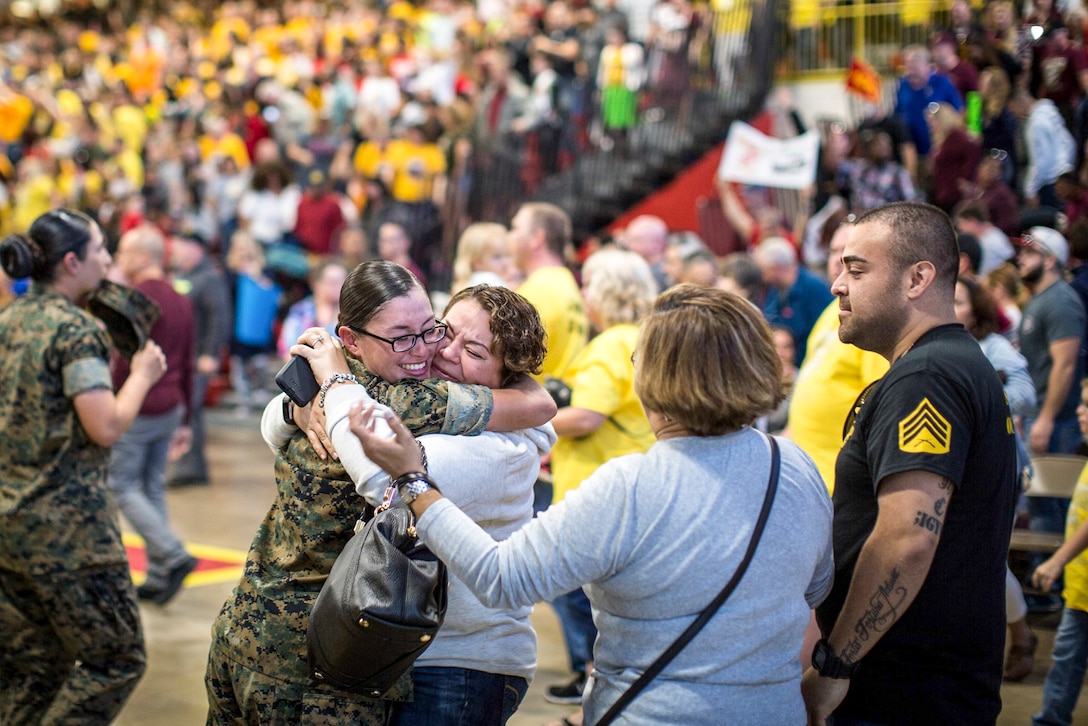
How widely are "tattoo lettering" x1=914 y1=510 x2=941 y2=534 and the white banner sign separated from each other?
785 centimetres

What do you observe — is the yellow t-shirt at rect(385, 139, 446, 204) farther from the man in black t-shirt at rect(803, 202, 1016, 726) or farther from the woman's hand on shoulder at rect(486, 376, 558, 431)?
the man in black t-shirt at rect(803, 202, 1016, 726)

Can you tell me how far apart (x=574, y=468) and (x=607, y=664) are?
2.54 m

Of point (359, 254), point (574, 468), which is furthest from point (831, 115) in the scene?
point (574, 468)

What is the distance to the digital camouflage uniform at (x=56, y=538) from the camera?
3.81 meters

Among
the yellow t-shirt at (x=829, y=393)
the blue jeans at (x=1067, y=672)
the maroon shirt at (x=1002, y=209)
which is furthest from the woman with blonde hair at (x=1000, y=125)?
the yellow t-shirt at (x=829, y=393)

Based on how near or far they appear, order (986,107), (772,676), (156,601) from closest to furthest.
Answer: (772,676) < (156,601) < (986,107)

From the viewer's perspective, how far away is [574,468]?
15.7 ft

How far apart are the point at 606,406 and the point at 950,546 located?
2.32 m

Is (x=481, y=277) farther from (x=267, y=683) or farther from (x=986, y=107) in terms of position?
(x=986, y=107)

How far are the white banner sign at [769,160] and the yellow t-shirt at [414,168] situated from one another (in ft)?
12.1

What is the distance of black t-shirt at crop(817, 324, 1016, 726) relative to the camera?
2.38 m

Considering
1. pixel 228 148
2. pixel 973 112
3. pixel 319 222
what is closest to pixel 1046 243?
pixel 973 112

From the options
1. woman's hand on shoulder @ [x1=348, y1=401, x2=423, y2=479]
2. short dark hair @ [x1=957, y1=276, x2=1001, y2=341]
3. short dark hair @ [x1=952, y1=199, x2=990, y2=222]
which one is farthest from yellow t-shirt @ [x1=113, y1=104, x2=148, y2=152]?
woman's hand on shoulder @ [x1=348, y1=401, x2=423, y2=479]

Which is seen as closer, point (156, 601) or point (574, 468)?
point (574, 468)
